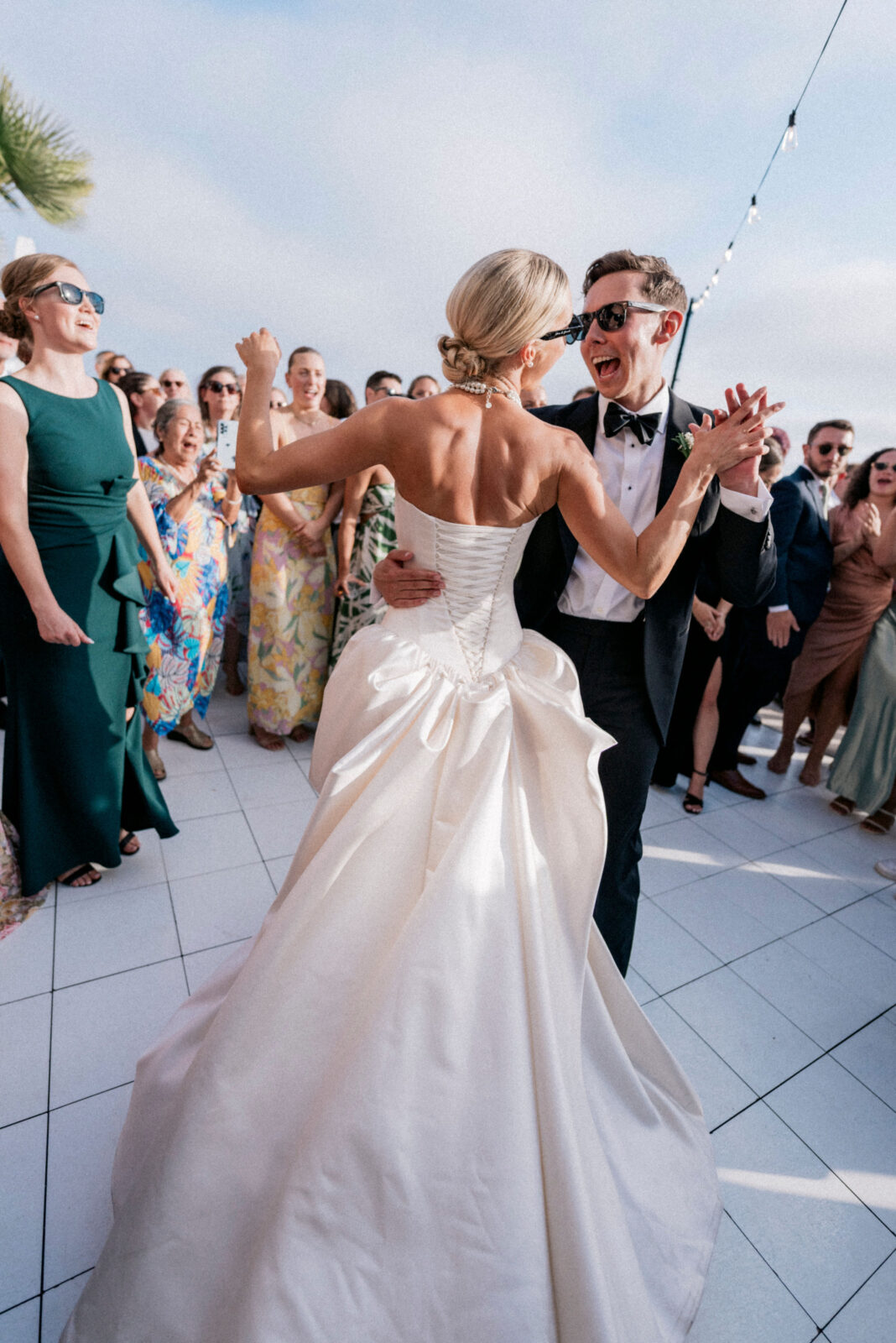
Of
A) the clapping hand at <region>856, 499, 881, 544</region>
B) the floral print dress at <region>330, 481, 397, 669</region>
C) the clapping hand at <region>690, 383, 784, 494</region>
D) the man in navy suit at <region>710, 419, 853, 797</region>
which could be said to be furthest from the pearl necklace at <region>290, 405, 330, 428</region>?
the clapping hand at <region>856, 499, 881, 544</region>

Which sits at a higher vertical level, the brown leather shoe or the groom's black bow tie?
the groom's black bow tie

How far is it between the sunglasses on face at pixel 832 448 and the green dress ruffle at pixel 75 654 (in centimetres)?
353

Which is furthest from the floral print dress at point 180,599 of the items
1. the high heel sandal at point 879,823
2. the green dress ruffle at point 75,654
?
the high heel sandal at point 879,823

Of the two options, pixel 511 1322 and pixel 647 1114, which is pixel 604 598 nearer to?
pixel 647 1114

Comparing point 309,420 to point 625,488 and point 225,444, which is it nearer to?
point 225,444

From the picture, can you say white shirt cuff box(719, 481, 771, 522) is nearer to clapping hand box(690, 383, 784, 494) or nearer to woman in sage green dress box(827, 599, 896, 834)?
clapping hand box(690, 383, 784, 494)

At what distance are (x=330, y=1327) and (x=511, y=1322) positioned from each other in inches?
11.1

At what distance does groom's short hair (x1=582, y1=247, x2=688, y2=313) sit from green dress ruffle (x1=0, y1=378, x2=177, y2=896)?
4.97ft

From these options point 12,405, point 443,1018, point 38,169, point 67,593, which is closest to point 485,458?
point 443,1018

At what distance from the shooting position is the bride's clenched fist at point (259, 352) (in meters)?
1.28

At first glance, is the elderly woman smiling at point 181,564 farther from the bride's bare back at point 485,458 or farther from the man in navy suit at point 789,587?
the man in navy suit at point 789,587

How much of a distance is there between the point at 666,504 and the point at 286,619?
8.79 feet

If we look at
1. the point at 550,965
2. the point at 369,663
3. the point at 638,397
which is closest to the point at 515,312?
the point at 638,397

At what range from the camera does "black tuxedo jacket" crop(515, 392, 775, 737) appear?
1580mm
